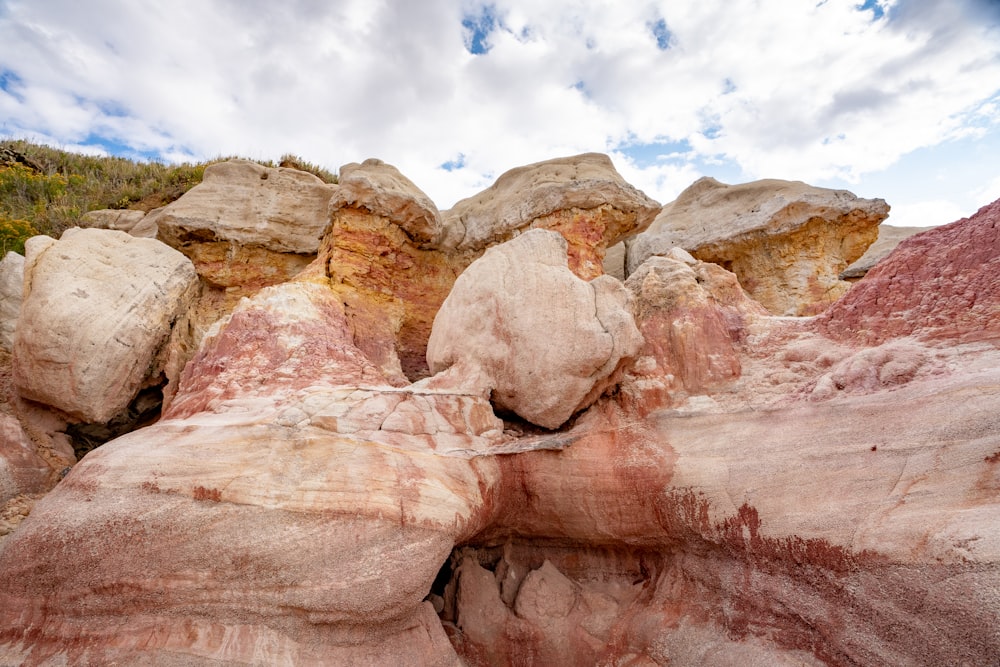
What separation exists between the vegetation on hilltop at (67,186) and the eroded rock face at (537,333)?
349 inches

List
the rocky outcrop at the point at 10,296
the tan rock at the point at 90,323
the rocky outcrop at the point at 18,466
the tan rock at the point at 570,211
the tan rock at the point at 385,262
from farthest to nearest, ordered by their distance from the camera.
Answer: the tan rock at the point at 570,211
the tan rock at the point at 385,262
the rocky outcrop at the point at 10,296
the tan rock at the point at 90,323
the rocky outcrop at the point at 18,466

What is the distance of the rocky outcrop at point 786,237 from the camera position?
8.61 meters

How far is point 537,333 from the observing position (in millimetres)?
3908

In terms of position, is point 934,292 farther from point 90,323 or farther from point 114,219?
point 114,219

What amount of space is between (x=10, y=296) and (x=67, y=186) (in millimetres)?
11534

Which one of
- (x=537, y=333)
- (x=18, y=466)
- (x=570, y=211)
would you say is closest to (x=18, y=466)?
(x=18, y=466)

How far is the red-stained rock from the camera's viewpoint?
2.91 m

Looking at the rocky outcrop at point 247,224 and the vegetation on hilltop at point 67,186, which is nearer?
the rocky outcrop at point 247,224

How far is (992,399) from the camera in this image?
2385 mm

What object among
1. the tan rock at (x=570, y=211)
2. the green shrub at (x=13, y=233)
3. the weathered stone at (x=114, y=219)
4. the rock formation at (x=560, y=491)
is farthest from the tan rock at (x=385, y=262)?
the green shrub at (x=13, y=233)

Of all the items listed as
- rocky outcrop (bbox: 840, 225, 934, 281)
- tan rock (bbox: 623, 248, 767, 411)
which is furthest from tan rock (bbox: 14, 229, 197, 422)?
rocky outcrop (bbox: 840, 225, 934, 281)

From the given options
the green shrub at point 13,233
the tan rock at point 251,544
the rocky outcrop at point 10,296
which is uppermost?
the green shrub at point 13,233

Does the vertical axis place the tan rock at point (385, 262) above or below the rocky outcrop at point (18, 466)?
above

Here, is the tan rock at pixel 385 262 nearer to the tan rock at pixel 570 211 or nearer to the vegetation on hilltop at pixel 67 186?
the tan rock at pixel 570 211
